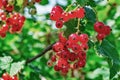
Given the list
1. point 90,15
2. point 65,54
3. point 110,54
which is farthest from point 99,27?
point 65,54

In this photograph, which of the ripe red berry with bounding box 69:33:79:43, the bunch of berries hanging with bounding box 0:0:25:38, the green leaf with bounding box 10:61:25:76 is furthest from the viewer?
the bunch of berries hanging with bounding box 0:0:25:38

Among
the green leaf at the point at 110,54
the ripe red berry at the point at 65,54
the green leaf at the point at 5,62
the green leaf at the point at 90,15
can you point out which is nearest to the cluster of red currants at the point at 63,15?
the green leaf at the point at 90,15

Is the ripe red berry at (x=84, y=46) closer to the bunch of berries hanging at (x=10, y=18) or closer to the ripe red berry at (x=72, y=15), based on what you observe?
the ripe red berry at (x=72, y=15)

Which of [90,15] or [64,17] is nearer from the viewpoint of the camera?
[64,17]

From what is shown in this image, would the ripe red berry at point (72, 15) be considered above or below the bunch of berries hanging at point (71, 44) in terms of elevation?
above

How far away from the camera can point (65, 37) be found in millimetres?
3139

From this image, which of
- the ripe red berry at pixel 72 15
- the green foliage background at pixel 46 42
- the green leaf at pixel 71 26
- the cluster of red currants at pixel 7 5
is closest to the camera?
the ripe red berry at pixel 72 15

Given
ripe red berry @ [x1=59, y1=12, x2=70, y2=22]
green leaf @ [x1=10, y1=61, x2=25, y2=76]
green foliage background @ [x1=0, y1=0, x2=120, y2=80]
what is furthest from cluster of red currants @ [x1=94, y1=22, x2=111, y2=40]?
green foliage background @ [x1=0, y1=0, x2=120, y2=80]

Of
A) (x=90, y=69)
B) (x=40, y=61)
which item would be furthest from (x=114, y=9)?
(x=40, y=61)

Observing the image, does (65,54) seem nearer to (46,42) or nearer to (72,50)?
(72,50)

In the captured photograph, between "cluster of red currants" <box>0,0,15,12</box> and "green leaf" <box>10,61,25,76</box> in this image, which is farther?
"cluster of red currants" <box>0,0,15,12</box>

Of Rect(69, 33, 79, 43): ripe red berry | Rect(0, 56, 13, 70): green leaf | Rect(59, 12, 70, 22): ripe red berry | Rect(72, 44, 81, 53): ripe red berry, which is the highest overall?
Rect(59, 12, 70, 22): ripe red berry

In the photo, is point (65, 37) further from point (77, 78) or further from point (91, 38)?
point (77, 78)

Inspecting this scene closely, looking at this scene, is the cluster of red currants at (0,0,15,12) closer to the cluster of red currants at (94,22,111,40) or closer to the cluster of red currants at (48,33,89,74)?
the cluster of red currants at (48,33,89,74)
